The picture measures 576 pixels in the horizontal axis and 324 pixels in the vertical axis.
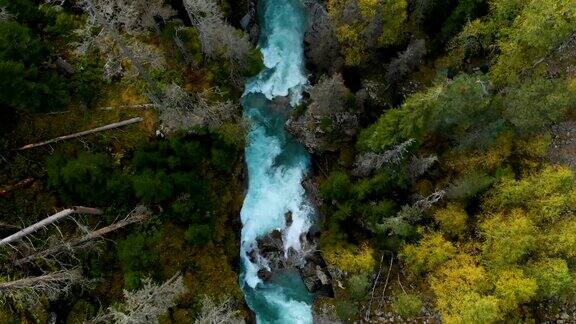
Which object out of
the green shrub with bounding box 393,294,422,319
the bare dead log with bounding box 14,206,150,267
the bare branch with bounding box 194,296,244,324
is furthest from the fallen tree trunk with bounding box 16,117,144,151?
the green shrub with bounding box 393,294,422,319

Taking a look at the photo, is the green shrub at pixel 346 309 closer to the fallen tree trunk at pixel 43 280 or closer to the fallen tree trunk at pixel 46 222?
the fallen tree trunk at pixel 43 280

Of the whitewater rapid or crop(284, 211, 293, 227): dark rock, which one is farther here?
crop(284, 211, 293, 227): dark rock

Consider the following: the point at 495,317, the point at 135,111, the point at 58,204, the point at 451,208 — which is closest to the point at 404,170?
the point at 451,208

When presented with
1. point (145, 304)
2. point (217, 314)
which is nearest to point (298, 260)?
point (217, 314)

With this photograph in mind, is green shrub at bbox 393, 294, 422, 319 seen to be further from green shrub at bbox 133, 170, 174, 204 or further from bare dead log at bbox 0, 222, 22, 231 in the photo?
bare dead log at bbox 0, 222, 22, 231

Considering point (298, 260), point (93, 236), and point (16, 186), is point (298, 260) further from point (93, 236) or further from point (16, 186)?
point (16, 186)

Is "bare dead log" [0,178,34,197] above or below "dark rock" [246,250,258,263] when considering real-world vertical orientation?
below

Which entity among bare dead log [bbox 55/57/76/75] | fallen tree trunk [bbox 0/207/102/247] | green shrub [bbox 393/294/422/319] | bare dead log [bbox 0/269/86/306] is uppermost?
bare dead log [bbox 55/57/76/75]
